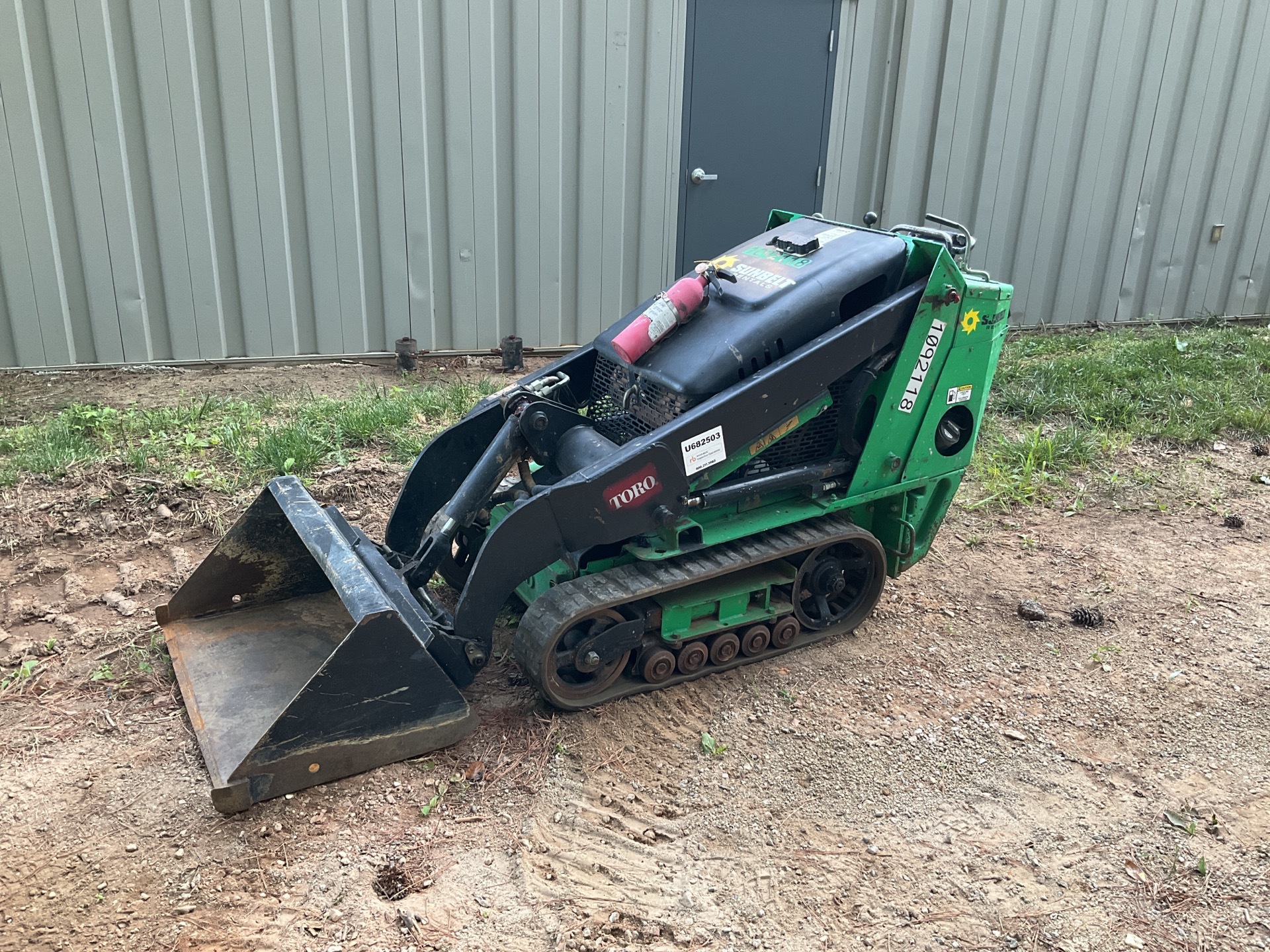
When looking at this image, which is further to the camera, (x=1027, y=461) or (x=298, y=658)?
(x=1027, y=461)

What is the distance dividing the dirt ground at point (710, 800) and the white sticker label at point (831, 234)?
5.05 ft

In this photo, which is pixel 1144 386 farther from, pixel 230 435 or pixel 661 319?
pixel 230 435

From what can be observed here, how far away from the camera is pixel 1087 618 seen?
14.1 feet

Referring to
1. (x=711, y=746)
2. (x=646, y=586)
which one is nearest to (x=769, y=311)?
(x=646, y=586)

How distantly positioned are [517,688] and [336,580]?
767mm

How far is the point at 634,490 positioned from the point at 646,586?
34 cm

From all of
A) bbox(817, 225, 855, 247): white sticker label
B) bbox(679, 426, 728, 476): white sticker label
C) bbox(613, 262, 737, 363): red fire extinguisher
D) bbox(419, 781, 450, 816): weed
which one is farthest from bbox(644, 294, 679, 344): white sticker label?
bbox(419, 781, 450, 816): weed

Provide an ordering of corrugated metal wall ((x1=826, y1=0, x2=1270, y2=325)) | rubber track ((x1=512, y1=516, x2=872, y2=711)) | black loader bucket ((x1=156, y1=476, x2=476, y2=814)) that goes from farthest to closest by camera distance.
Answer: corrugated metal wall ((x1=826, y1=0, x2=1270, y2=325)), rubber track ((x1=512, y1=516, x2=872, y2=711)), black loader bucket ((x1=156, y1=476, x2=476, y2=814))

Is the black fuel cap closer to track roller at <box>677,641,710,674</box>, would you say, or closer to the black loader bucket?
track roller at <box>677,641,710,674</box>

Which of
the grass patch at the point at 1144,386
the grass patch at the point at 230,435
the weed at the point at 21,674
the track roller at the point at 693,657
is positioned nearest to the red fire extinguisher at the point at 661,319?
the track roller at the point at 693,657

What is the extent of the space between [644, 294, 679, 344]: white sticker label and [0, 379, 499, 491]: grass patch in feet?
6.91

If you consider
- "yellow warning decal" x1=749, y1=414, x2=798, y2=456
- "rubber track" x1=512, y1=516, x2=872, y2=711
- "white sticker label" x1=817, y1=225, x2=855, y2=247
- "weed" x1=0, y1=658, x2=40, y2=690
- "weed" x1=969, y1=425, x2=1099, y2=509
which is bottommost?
"weed" x1=969, y1=425, x2=1099, y2=509

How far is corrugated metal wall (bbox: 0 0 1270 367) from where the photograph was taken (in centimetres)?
615

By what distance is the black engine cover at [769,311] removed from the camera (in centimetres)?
344
